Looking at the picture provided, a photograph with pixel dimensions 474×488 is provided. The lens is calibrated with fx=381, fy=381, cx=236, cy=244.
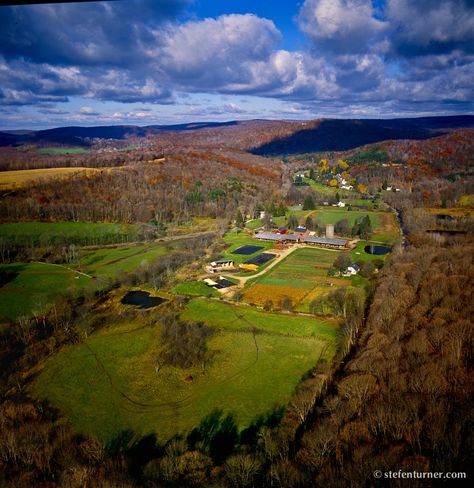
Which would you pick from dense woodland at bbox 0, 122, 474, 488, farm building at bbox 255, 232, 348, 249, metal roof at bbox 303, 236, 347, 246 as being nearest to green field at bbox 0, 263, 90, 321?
dense woodland at bbox 0, 122, 474, 488

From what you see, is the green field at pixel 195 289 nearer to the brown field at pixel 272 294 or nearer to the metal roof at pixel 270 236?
the brown field at pixel 272 294

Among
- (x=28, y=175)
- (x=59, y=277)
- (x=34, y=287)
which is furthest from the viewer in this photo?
(x=28, y=175)

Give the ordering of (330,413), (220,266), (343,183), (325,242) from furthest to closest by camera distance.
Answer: (343,183)
(325,242)
(220,266)
(330,413)

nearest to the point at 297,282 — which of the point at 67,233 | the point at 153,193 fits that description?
the point at 67,233

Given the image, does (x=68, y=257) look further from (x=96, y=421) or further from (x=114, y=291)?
(x=96, y=421)

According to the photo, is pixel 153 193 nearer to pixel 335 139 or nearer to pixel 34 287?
pixel 34 287

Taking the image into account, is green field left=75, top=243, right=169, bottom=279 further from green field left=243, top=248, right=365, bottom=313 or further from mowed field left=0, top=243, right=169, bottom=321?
green field left=243, top=248, right=365, bottom=313
